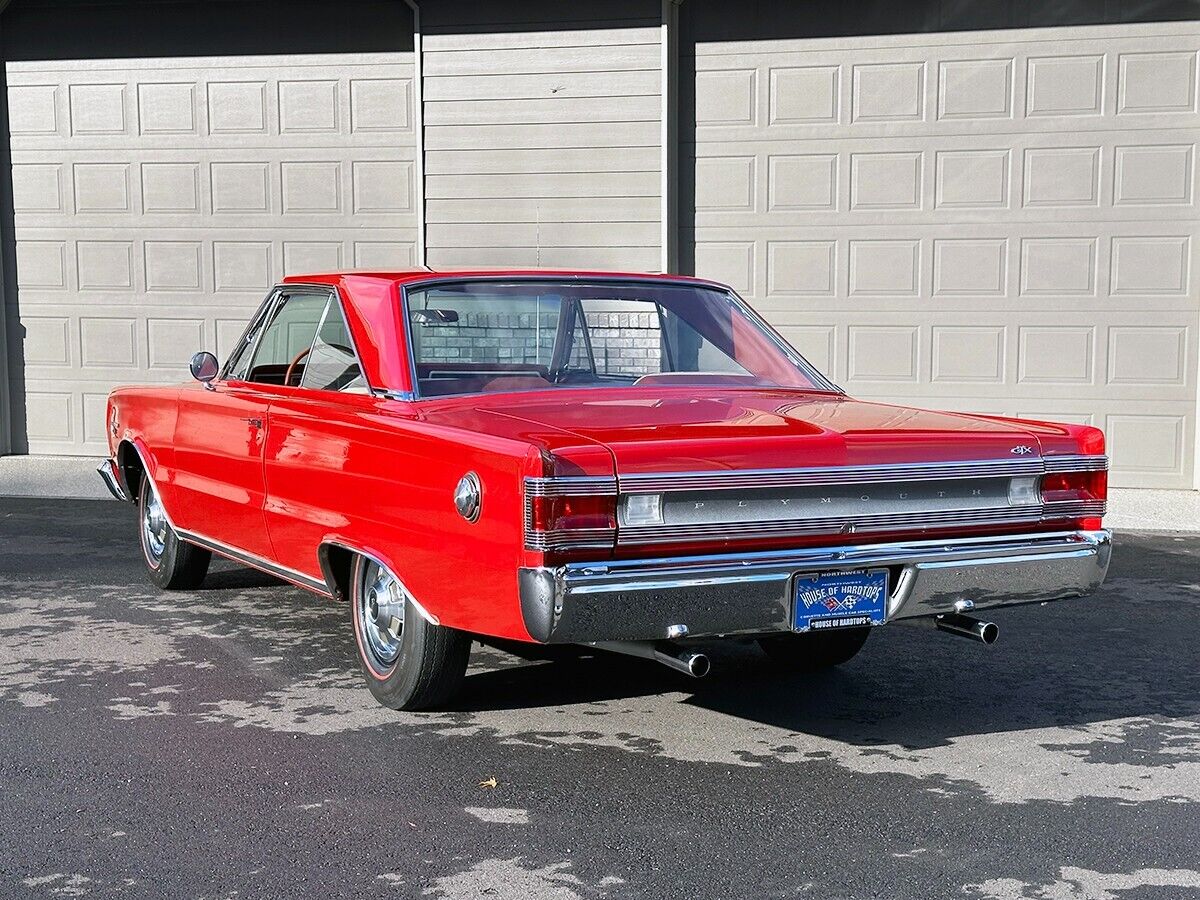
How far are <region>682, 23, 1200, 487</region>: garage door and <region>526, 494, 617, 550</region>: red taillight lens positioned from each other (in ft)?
24.6

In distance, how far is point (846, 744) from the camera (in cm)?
477

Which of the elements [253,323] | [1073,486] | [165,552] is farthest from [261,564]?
[1073,486]

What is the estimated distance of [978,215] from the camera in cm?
1126

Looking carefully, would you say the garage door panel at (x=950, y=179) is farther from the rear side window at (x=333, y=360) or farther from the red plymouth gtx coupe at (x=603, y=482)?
the rear side window at (x=333, y=360)

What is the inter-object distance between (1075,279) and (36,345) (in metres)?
8.38

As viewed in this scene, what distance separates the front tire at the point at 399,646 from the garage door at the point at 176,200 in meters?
7.27

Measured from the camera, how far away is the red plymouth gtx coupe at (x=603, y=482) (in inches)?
168

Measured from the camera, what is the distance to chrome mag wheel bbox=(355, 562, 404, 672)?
5129 mm

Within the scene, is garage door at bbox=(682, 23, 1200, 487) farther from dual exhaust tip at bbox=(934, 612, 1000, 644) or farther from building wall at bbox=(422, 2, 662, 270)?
dual exhaust tip at bbox=(934, 612, 1000, 644)

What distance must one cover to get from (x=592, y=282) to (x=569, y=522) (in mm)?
1792

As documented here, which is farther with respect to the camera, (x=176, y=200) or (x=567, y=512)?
(x=176, y=200)

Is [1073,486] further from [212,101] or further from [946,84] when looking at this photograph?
[212,101]

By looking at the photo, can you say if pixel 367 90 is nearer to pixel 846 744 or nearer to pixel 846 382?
pixel 846 382

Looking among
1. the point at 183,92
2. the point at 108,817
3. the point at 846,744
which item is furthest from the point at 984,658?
the point at 183,92
